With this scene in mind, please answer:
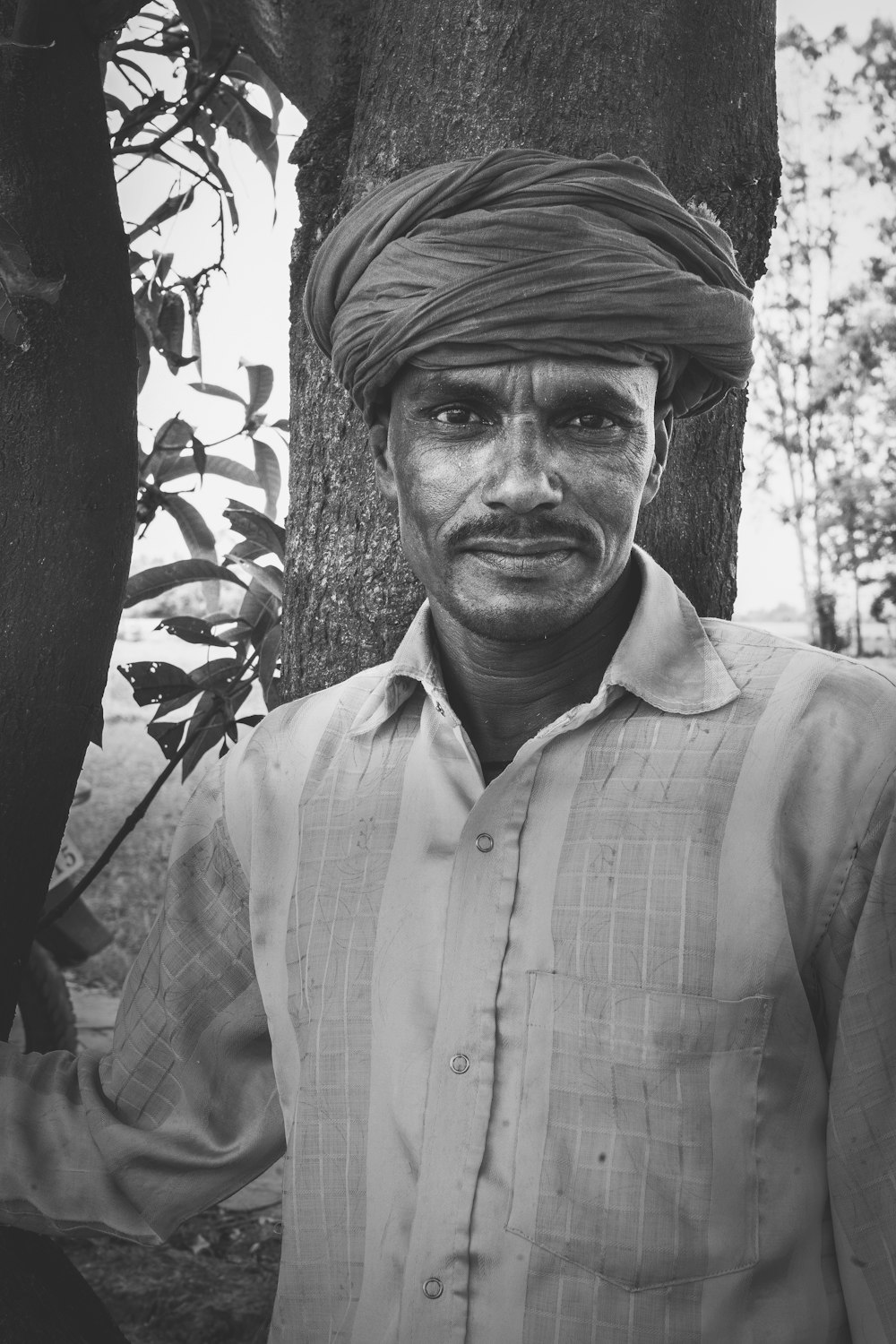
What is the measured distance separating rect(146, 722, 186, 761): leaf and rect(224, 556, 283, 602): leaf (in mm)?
297

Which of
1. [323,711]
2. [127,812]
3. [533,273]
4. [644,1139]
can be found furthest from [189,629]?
[127,812]

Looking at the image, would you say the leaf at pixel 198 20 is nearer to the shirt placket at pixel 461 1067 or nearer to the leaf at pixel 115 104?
the leaf at pixel 115 104

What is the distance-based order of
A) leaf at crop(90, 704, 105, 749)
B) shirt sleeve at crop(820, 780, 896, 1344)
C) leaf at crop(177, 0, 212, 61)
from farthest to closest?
leaf at crop(177, 0, 212, 61)
leaf at crop(90, 704, 105, 749)
shirt sleeve at crop(820, 780, 896, 1344)

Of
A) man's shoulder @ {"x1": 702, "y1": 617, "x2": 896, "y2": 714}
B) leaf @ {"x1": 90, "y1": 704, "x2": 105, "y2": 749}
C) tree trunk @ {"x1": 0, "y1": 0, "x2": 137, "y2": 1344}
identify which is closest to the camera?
man's shoulder @ {"x1": 702, "y1": 617, "x2": 896, "y2": 714}

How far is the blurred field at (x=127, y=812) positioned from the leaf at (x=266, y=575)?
10.6 feet

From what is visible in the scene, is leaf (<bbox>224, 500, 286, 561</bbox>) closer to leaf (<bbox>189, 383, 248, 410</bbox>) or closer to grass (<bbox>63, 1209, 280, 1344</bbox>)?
leaf (<bbox>189, 383, 248, 410</bbox>)

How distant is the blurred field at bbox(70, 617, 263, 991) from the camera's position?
5914 millimetres

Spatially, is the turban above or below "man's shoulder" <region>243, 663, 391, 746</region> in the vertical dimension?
above

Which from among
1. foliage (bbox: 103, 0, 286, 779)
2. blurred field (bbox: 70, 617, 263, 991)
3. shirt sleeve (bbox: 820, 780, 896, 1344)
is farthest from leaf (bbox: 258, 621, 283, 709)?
blurred field (bbox: 70, 617, 263, 991)

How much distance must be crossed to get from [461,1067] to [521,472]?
24.4 inches

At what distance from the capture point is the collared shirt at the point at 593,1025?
4.08 ft

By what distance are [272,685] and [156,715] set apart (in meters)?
0.29

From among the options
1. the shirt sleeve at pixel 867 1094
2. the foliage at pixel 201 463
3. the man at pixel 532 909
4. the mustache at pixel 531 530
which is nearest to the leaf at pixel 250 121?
the foliage at pixel 201 463

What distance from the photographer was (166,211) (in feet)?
8.65
